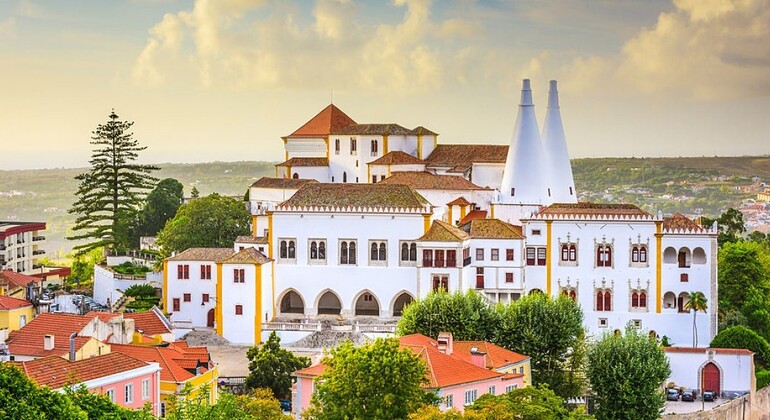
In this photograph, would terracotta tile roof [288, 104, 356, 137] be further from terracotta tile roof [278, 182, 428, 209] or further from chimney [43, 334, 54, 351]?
chimney [43, 334, 54, 351]

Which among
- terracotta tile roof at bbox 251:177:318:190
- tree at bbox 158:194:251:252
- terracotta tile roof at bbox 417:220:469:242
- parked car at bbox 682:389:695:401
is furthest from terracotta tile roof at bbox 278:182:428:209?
parked car at bbox 682:389:695:401

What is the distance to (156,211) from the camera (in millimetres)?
78750

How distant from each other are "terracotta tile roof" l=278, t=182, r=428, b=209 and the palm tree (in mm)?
11407

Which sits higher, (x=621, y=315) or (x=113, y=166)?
(x=113, y=166)

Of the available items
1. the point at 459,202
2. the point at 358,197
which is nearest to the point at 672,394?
the point at 459,202

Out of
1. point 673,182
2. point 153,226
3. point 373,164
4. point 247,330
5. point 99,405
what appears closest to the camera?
point 99,405

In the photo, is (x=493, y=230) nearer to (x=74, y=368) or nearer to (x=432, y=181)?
(x=432, y=181)

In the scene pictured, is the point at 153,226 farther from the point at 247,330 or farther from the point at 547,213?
the point at 547,213

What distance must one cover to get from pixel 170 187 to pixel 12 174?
72.2 m

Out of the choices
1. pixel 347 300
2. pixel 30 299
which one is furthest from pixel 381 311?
pixel 30 299

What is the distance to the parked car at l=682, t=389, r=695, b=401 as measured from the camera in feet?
181

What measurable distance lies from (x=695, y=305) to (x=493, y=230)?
8.67 metres

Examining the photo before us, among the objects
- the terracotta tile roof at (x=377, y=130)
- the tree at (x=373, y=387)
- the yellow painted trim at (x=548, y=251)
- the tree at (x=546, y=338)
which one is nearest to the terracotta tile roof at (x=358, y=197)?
the yellow painted trim at (x=548, y=251)

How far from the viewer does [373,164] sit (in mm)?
73062
